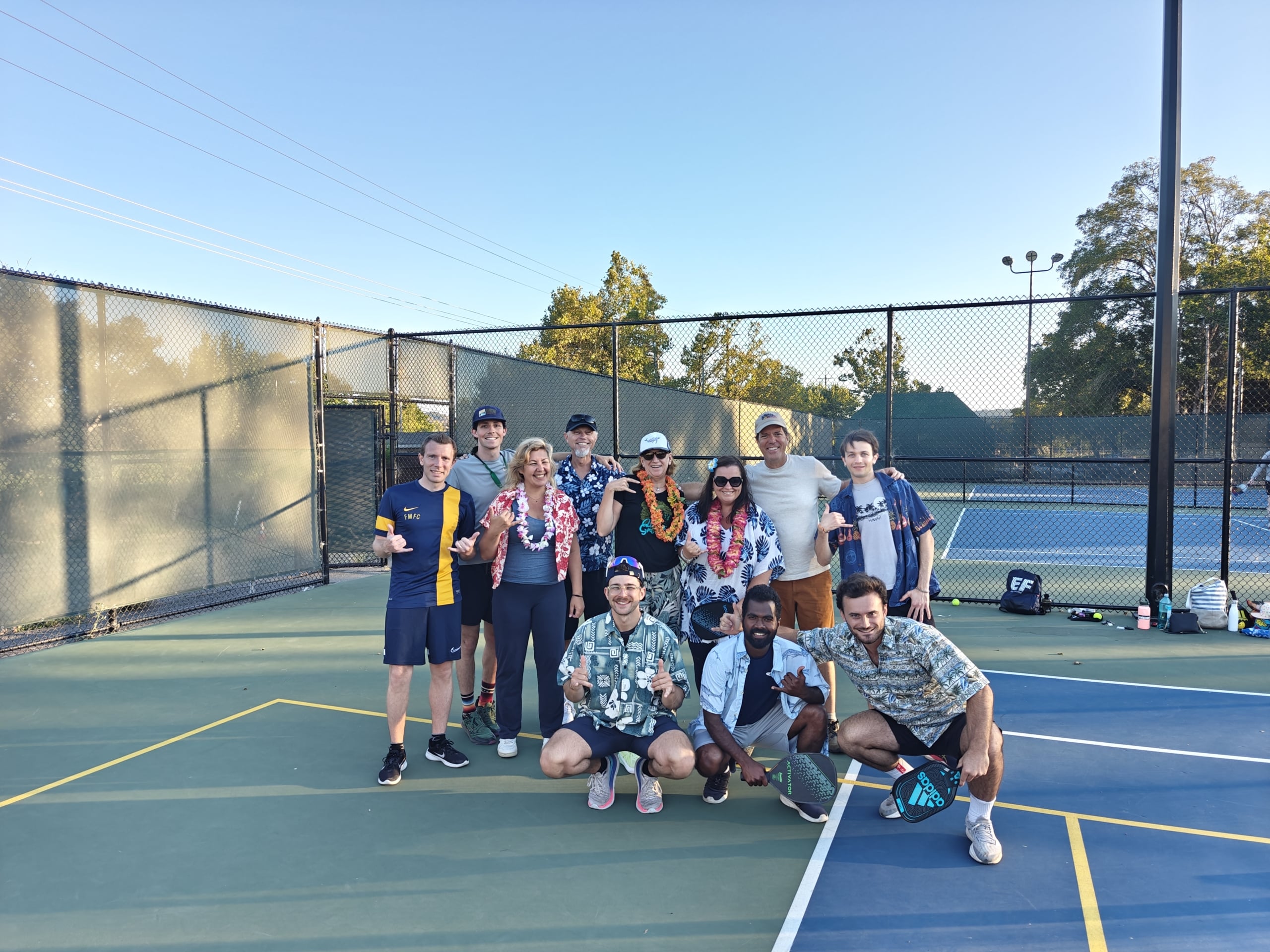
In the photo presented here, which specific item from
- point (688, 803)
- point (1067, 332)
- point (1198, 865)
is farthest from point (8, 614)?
point (1067, 332)

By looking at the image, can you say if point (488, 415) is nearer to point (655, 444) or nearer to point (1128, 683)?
point (655, 444)

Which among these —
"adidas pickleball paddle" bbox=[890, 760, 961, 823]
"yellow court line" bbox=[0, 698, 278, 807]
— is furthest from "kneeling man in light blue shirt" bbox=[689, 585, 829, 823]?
"yellow court line" bbox=[0, 698, 278, 807]

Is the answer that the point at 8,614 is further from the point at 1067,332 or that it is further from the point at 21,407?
the point at 1067,332

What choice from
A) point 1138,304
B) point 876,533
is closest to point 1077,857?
point 876,533

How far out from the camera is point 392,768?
412cm

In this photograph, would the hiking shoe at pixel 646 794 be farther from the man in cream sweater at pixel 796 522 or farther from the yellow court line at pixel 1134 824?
the yellow court line at pixel 1134 824

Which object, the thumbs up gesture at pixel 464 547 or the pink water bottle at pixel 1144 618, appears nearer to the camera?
the thumbs up gesture at pixel 464 547

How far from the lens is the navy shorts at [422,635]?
4070mm

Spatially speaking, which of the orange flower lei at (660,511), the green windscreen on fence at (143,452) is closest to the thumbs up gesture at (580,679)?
the orange flower lei at (660,511)

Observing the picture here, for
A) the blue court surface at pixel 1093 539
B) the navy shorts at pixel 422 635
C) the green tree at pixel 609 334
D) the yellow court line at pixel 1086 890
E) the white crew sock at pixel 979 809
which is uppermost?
the green tree at pixel 609 334

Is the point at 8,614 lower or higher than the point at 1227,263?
lower

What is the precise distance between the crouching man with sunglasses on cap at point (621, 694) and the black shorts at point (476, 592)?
0.96m

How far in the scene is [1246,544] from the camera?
12.7 metres

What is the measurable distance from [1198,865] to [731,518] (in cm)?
246
